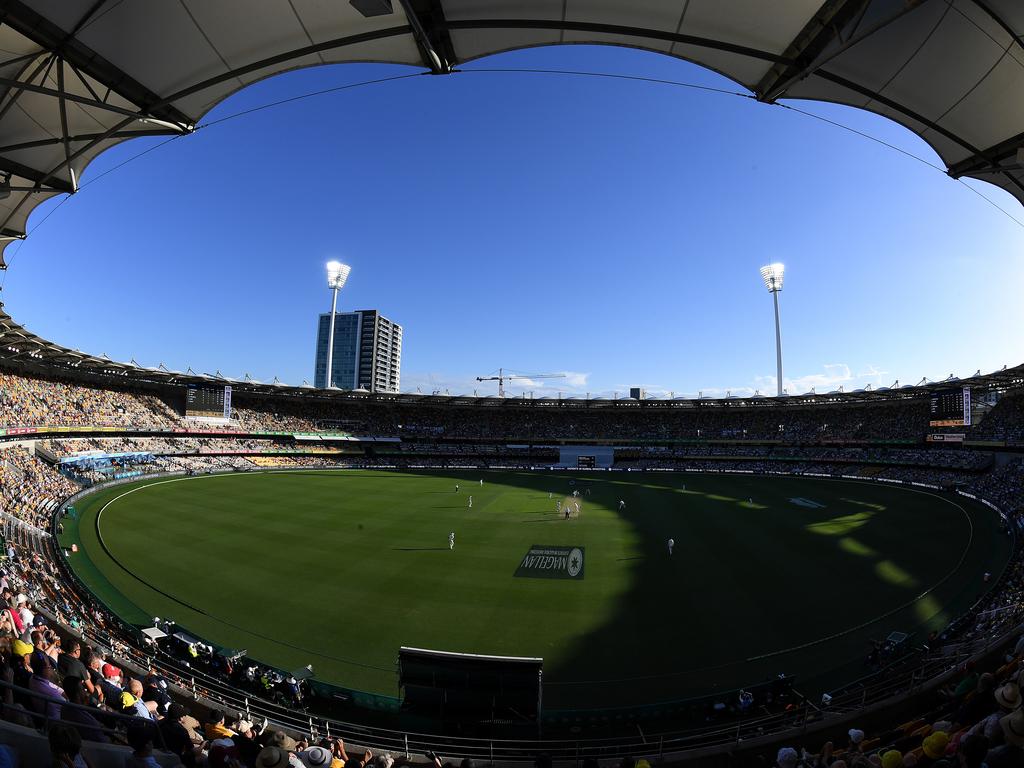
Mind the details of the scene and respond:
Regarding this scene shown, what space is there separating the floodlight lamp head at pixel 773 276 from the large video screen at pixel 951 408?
28.3m

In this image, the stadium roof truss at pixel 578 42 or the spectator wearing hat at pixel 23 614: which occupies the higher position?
the stadium roof truss at pixel 578 42

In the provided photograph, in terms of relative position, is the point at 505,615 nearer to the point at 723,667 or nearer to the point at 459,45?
the point at 723,667

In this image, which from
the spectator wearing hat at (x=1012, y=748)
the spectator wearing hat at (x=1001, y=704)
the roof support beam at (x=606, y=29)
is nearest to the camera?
the spectator wearing hat at (x=1012, y=748)

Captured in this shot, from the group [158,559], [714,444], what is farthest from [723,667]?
[714,444]

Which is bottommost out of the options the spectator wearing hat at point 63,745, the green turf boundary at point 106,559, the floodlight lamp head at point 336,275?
the green turf boundary at point 106,559

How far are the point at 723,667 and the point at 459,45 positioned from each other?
1553cm

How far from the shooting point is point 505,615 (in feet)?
51.5

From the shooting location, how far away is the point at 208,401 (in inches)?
2254

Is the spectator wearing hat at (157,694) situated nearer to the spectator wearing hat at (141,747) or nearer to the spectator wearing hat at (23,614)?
the spectator wearing hat at (23,614)

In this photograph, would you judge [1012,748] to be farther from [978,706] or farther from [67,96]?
[67,96]

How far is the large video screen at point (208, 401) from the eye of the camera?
56312 mm

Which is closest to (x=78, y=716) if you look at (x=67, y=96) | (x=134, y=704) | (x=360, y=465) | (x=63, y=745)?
(x=63, y=745)

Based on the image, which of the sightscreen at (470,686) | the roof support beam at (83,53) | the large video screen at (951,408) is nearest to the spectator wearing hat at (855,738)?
the sightscreen at (470,686)

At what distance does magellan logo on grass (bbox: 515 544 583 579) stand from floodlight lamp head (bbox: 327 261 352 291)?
62673 millimetres
